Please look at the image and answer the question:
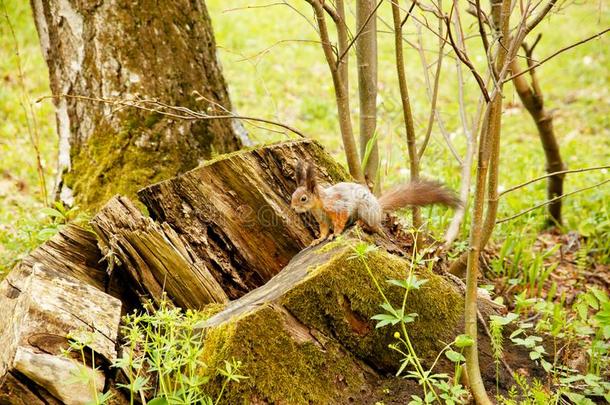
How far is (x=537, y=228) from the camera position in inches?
212

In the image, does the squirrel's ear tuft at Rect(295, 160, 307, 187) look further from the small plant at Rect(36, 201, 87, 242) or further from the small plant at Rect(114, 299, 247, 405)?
the small plant at Rect(36, 201, 87, 242)

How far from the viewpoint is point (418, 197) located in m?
3.42

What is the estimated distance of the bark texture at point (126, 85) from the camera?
Answer: 14.0 feet

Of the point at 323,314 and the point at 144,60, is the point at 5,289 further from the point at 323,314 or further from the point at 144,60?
the point at 144,60

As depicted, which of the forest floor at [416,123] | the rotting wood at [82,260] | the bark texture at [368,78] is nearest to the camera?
the rotting wood at [82,260]

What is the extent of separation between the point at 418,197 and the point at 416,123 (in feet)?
7.60

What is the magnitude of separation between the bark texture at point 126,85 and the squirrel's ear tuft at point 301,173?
1384mm

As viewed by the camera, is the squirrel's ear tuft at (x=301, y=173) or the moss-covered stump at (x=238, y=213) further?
the moss-covered stump at (x=238, y=213)

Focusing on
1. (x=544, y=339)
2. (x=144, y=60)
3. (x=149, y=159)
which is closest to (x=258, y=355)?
(x=544, y=339)

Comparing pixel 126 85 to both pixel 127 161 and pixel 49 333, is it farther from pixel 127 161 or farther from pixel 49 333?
pixel 49 333

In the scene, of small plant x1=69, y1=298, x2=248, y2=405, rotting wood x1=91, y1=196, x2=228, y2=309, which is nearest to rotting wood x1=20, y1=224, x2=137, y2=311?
rotting wood x1=91, y1=196, x2=228, y2=309

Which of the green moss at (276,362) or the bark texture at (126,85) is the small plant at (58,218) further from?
the green moss at (276,362)

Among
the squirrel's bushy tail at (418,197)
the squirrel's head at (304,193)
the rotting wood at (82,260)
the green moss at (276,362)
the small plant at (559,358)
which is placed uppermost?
the squirrel's head at (304,193)

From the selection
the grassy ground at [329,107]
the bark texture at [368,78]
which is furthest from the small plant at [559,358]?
the grassy ground at [329,107]
